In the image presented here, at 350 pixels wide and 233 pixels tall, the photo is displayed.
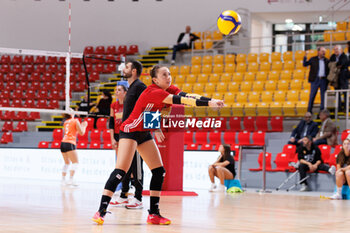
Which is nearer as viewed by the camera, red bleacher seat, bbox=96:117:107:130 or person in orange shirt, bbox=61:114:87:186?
person in orange shirt, bbox=61:114:87:186

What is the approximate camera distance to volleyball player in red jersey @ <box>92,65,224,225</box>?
548 centimetres

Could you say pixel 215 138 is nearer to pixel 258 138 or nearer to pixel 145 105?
pixel 258 138

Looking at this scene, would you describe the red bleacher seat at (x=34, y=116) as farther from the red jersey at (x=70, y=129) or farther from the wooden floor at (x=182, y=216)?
the wooden floor at (x=182, y=216)

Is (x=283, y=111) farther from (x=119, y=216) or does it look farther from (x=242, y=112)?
(x=119, y=216)

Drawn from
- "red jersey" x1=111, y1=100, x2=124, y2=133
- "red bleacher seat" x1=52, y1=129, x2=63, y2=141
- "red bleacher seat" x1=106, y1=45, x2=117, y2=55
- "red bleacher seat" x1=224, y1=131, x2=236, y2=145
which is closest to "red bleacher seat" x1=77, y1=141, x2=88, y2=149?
"red bleacher seat" x1=52, y1=129, x2=63, y2=141

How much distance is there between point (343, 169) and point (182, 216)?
5.08 metres

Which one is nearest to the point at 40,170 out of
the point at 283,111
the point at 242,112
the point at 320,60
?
the point at 242,112

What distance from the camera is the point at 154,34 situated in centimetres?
2509

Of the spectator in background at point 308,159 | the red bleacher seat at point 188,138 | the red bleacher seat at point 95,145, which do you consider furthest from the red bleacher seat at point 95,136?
the spectator in background at point 308,159

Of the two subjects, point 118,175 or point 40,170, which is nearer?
point 118,175

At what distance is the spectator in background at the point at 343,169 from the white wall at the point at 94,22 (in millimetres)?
14441

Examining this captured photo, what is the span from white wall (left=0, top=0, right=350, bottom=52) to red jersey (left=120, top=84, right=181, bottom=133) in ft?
62.0

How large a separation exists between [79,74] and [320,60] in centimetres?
1086

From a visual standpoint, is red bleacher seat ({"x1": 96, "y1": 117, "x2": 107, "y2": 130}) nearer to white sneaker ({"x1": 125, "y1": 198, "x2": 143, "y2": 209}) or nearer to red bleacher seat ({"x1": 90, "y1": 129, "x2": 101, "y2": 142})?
red bleacher seat ({"x1": 90, "y1": 129, "x2": 101, "y2": 142})
